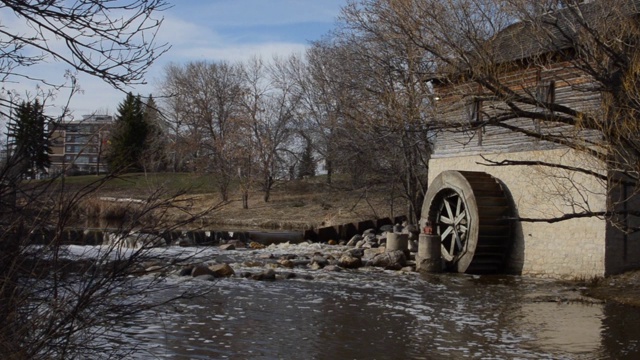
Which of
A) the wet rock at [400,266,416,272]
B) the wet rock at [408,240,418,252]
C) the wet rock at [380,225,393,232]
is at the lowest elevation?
the wet rock at [400,266,416,272]

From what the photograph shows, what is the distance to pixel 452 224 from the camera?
56.0ft

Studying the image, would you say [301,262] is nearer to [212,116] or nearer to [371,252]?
[371,252]

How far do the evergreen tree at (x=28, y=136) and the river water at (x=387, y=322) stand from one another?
6.04 ft

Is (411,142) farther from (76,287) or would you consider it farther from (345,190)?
(76,287)

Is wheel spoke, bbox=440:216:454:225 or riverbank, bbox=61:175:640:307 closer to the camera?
wheel spoke, bbox=440:216:454:225

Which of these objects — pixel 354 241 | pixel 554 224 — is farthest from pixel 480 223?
pixel 354 241

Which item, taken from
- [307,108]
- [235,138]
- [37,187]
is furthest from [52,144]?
[307,108]

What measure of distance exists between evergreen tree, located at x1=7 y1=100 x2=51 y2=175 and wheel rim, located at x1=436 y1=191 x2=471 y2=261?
12.4m

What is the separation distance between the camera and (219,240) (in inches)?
915

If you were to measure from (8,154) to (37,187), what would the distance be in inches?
11.3

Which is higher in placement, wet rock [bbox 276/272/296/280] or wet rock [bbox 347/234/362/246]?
wet rock [bbox 347/234/362/246]

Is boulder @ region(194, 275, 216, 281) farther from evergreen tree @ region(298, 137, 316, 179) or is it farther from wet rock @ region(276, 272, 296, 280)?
evergreen tree @ region(298, 137, 316, 179)

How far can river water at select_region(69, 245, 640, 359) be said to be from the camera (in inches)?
322

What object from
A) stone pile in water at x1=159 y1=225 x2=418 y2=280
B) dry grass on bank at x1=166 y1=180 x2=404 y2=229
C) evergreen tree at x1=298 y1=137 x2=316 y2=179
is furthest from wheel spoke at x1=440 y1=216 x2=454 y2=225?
evergreen tree at x1=298 y1=137 x2=316 y2=179
